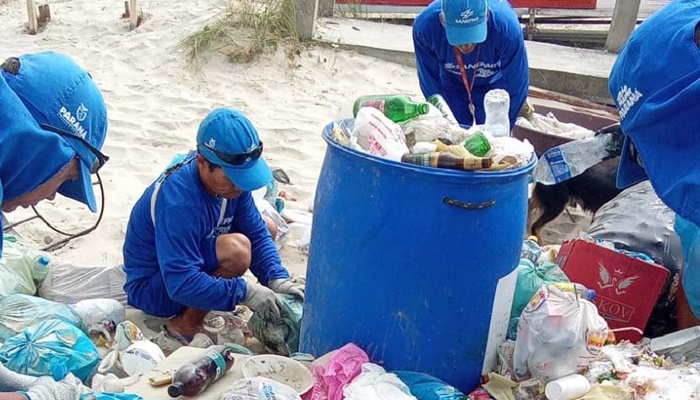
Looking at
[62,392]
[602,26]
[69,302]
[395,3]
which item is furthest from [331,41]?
[62,392]

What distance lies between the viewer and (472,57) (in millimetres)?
4195

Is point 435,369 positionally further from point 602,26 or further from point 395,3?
point 602,26

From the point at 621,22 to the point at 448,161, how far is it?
238 inches

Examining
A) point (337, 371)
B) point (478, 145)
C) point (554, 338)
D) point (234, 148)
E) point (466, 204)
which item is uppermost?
point (478, 145)

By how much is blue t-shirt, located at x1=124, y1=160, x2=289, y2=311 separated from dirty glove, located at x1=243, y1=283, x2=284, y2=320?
0.12 ft

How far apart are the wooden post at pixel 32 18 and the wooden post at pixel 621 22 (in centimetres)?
561

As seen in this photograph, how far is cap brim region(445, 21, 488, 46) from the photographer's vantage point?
3.85m

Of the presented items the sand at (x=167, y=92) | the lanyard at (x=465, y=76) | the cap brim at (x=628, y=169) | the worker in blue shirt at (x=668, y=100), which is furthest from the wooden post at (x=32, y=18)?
the worker in blue shirt at (x=668, y=100)

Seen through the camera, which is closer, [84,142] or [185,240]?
[84,142]

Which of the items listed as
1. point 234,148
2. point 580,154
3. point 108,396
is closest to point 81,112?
point 108,396

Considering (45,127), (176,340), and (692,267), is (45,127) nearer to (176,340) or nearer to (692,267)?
(176,340)

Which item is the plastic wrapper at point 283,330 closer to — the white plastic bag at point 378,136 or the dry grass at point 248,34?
the white plastic bag at point 378,136

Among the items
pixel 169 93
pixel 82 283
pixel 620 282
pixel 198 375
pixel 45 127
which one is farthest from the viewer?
pixel 169 93

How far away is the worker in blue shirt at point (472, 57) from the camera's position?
12.9 feet
